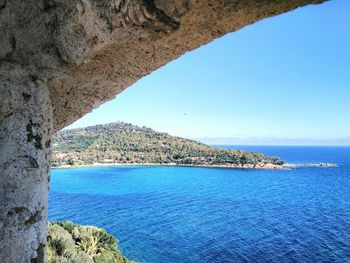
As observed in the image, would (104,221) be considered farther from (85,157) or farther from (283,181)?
(85,157)

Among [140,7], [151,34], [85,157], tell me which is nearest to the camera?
[140,7]

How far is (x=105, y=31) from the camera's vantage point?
170 cm

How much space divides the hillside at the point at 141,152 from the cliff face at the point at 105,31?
96149mm

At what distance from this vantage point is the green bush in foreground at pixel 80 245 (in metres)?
14.4

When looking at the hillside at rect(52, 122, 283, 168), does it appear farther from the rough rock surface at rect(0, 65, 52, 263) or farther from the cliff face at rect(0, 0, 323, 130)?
the rough rock surface at rect(0, 65, 52, 263)

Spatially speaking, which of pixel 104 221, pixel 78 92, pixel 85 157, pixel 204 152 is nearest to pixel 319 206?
pixel 104 221

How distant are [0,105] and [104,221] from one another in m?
37.4

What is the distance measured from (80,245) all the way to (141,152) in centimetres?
9064

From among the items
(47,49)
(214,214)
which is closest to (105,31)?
(47,49)

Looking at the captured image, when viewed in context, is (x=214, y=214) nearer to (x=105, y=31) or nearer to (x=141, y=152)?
(x=105, y=31)

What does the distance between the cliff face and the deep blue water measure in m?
24.0

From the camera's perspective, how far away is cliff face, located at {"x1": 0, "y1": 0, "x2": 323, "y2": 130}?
1.67 metres

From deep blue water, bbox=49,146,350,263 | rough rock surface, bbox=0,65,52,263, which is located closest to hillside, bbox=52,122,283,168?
deep blue water, bbox=49,146,350,263

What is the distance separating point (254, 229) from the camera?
33.8 meters
